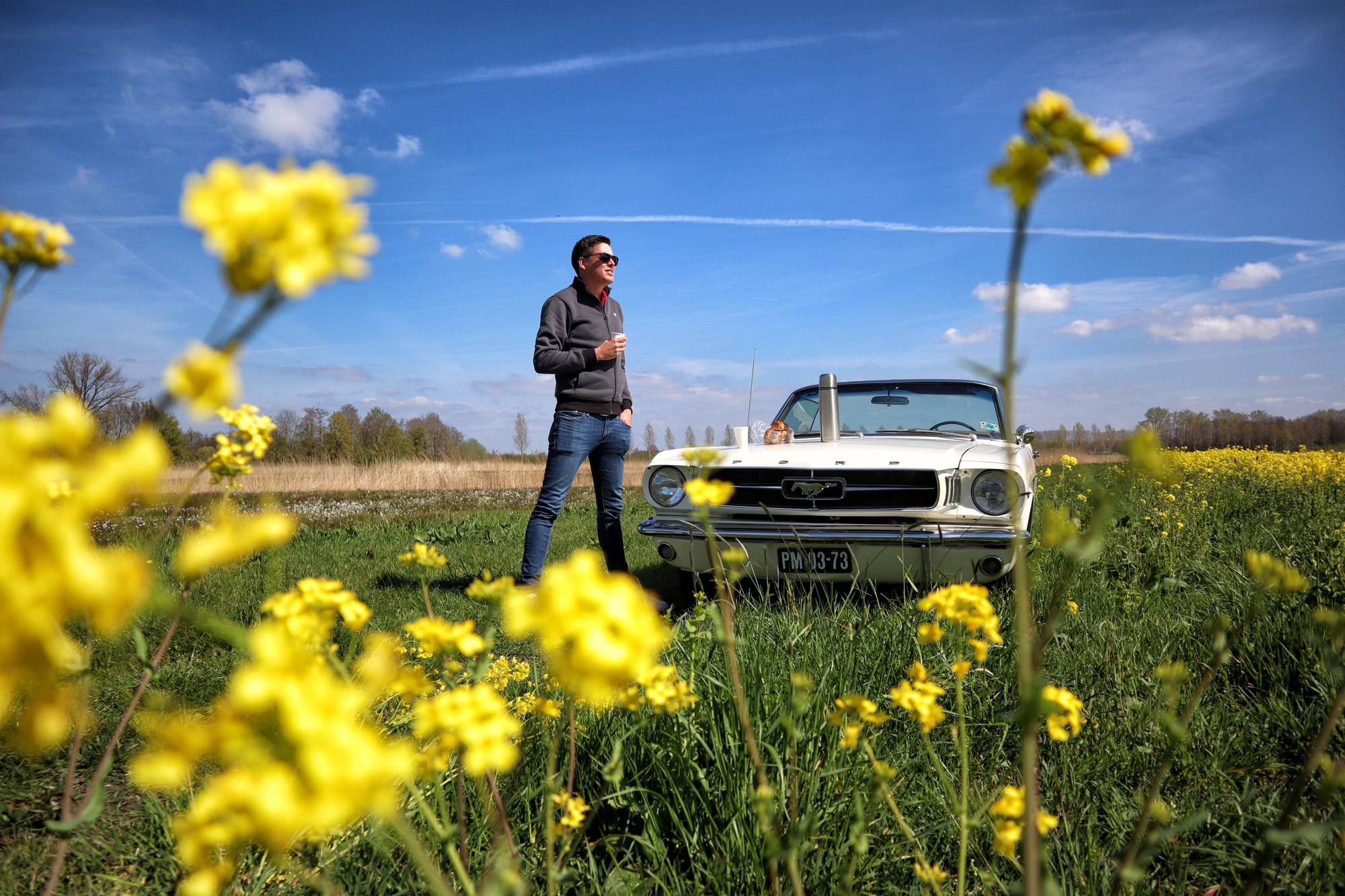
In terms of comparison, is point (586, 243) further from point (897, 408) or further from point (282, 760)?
point (282, 760)

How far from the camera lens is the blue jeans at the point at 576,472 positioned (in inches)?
156

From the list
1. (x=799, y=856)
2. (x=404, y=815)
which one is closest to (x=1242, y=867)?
(x=799, y=856)

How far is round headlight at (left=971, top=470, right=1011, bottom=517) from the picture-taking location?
10.8 feet

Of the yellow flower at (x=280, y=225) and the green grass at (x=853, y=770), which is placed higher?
the yellow flower at (x=280, y=225)

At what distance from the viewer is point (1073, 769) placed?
5.82 feet

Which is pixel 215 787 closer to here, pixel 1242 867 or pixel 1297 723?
pixel 1242 867

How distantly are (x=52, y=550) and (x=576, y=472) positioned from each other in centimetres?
389

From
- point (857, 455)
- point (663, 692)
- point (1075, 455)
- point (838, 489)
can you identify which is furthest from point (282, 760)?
point (1075, 455)

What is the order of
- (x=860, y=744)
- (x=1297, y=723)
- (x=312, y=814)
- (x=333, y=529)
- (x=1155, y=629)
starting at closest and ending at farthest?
(x=312, y=814) < (x=860, y=744) < (x=1297, y=723) < (x=1155, y=629) < (x=333, y=529)

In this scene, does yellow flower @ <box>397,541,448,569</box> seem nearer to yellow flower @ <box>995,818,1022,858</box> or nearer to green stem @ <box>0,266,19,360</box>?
green stem @ <box>0,266,19,360</box>

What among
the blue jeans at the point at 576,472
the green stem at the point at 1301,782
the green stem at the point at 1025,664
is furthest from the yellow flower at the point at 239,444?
the blue jeans at the point at 576,472

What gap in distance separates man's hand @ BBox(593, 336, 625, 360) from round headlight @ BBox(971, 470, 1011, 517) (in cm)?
217

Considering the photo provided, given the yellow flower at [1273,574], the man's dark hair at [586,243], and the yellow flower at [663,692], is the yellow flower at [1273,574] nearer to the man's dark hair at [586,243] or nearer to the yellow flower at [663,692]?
the yellow flower at [663,692]

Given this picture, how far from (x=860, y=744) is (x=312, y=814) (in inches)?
55.5
